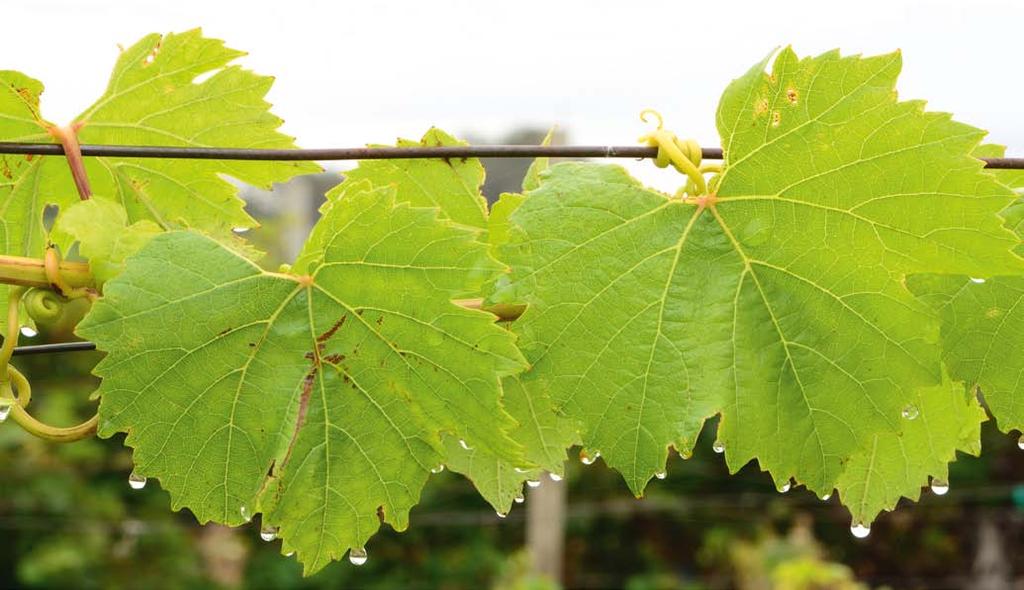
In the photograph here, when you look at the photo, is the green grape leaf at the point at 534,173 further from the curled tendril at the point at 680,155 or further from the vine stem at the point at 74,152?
the vine stem at the point at 74,152

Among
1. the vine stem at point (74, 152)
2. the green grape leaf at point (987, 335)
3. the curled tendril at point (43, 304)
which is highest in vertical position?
the vine stem at point (74, 152)

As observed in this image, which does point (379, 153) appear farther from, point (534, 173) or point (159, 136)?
point (159, 136)

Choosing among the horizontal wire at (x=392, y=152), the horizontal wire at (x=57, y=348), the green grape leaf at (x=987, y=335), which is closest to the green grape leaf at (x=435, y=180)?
the horizontal wire at (x=392, y=152)

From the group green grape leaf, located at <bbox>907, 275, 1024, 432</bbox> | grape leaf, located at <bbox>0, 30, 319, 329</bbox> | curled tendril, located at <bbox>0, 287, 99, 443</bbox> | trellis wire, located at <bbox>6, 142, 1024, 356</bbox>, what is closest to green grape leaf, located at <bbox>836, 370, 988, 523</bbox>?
green grape leaf, located at <bbox>907, 275, 1024, 432</bbox>

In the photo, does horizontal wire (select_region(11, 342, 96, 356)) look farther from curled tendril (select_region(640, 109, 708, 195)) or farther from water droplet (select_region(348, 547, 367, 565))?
curled tendril (select_region(640, 109, 708, 195))

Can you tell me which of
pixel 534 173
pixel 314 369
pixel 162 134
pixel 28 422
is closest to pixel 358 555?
pixel 314 369

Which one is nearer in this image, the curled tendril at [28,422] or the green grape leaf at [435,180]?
the curled tendril at [28,422]

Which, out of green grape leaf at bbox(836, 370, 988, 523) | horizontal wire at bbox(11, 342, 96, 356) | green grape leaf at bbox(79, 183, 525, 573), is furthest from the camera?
green grape leaf at bbox(836, 370, 988, 523)
